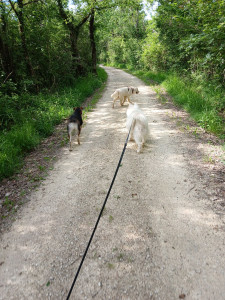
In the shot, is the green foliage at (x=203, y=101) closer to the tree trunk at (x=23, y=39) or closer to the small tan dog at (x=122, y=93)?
the small tan dog at (x=122, y=93)

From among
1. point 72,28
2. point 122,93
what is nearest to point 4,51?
point 122,93

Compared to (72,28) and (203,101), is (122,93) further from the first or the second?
(72,28)

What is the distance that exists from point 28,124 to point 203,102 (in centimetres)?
670

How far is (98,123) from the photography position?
675 centimetres

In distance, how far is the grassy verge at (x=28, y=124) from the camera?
4227 mm

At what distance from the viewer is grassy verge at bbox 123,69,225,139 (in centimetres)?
551

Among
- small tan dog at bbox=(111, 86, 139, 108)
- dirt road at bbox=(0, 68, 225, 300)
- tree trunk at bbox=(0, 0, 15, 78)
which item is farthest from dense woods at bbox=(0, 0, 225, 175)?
small tan dog at bbox=(111, 86, 139, 108)

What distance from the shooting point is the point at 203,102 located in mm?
6879

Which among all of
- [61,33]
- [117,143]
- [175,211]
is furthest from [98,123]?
[61,33]

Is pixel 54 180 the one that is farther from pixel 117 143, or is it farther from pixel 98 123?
pixel 98 123

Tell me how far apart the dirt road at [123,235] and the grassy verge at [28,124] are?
3.91 feet

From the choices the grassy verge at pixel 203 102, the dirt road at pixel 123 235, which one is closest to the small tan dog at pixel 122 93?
the grassy verge at pixel 203 102

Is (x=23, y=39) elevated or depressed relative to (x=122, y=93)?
elevated

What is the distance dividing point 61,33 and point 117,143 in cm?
1017
